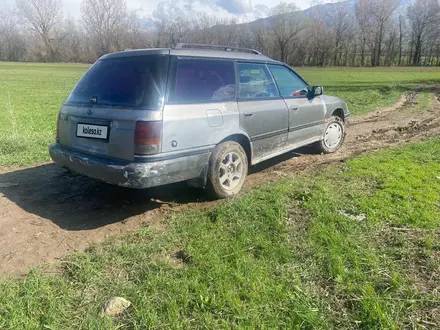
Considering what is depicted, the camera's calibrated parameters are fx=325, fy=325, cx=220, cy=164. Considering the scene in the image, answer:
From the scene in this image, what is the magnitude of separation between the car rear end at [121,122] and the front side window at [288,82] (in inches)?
81.1

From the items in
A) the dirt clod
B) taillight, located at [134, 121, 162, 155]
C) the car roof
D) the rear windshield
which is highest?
the car roof

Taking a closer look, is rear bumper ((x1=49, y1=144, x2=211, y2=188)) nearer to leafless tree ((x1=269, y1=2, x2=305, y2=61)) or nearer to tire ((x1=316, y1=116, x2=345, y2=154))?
tire ((x1=316, y1=116, x2=345, y2=154))

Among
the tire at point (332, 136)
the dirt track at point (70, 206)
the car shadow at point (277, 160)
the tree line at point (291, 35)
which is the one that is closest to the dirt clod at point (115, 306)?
the dirt track at point (70, 206)

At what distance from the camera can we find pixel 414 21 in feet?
232

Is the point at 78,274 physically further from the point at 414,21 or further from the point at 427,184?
the point at 414,21

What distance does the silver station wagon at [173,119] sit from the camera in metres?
3.31

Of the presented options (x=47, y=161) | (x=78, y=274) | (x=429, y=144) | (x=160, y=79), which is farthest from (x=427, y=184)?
(x=47, y=161)

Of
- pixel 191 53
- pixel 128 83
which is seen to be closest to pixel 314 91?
pixel 191 53

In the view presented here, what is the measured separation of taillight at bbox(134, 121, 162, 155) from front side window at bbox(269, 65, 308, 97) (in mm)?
2421

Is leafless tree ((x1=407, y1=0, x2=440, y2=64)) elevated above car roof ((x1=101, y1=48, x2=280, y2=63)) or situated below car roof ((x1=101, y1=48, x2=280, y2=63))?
above

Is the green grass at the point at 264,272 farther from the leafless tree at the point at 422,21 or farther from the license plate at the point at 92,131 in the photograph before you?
the leafless tree at the point at 422,21

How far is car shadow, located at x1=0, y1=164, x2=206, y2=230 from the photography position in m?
3.76

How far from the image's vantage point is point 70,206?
4035 mm

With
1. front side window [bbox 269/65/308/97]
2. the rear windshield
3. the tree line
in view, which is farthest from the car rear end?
the tree line
